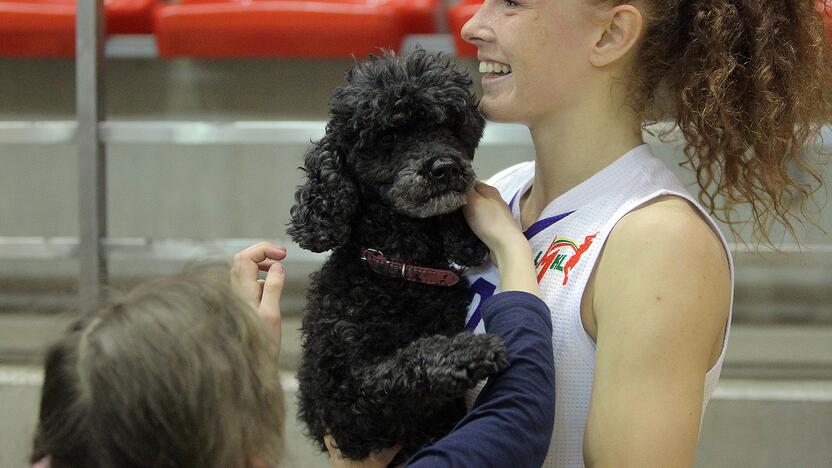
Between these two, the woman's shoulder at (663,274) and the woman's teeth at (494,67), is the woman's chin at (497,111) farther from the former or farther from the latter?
the woman's shoulder at (663,274)

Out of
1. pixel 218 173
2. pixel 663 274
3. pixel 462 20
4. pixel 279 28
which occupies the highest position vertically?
pixel 663 274

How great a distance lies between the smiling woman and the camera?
1034 millimetres

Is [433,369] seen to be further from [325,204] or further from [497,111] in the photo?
[497,111]

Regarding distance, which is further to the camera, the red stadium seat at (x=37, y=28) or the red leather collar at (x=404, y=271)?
the red stadium seat at (x=37, y=28)

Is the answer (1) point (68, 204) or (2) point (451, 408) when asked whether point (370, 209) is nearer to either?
(2) point (451, 408)

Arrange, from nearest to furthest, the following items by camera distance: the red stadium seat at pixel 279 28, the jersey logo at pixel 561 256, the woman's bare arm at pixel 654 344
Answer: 1. the woman's bare arm at pixel 654 344
2. the jersey logo at pixel 561 256
3. the red stadium seat at pixel 279 28

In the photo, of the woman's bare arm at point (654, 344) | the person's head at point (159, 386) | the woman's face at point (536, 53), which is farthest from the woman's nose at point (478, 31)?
the person's head at point (159, 386)

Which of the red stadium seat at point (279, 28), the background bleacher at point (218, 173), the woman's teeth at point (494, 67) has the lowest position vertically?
the background bleacher at point (218, 173)

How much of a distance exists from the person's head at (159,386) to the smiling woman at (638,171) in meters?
0.42

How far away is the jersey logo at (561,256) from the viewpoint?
1.13m

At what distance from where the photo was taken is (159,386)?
0.77 meters

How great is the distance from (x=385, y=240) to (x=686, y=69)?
46cm

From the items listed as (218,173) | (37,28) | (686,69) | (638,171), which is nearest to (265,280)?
(638,171)

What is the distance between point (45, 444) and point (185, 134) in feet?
6.35
